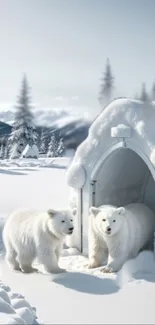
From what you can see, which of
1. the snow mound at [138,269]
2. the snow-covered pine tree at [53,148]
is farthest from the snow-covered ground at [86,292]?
the snow-covered pine tree at [53,148]

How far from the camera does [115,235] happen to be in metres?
5.43

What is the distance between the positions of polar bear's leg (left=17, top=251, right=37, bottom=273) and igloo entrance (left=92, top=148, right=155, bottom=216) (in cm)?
137

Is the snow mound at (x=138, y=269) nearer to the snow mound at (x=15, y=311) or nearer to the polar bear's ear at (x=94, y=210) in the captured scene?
the polar bear's ear at (x=94, y=210)

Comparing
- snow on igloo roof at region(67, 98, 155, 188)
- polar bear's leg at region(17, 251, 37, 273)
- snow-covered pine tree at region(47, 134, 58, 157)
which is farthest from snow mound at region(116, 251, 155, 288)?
snow-covered pine tree at region(47, 134, 58, 157)

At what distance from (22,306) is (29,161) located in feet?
37.6

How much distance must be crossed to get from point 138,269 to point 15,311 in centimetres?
205

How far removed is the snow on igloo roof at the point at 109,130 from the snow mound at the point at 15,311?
242 centimetres

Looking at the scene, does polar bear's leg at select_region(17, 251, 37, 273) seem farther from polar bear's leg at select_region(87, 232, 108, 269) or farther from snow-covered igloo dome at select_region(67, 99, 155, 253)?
snow-covered igloo dome at select_region(67, 99, 155, 253)

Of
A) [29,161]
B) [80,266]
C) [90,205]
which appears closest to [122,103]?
[90,205]

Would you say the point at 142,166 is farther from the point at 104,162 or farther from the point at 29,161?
the point at 29,161

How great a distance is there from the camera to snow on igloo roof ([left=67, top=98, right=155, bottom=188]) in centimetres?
548

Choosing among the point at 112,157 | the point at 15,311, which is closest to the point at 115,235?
the point at 112,157

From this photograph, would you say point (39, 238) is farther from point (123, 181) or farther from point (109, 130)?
point (123, 181)

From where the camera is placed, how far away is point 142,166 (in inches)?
284
